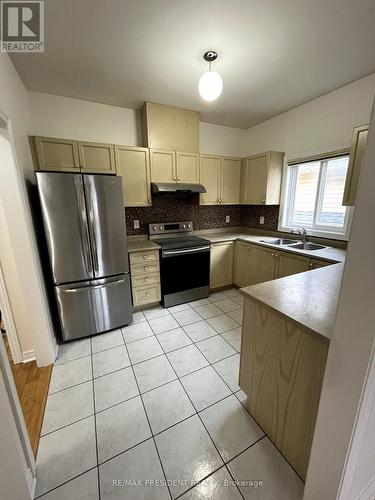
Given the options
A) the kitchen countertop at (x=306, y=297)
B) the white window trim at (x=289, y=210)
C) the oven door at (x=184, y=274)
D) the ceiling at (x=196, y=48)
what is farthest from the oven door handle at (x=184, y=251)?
the ceiling at (x=196, y=48)

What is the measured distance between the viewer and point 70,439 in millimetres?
1323

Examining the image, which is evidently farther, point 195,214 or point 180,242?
point 195,214

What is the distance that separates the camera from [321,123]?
257 cm

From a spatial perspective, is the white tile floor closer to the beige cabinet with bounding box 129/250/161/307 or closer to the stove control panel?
the beige cabinet with bounding box 129/250/161/307

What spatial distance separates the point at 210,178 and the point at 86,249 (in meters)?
2.08

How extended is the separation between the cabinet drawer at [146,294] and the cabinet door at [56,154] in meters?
1.63

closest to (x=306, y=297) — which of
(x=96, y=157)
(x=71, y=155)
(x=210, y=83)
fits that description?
(x=210, y=83)

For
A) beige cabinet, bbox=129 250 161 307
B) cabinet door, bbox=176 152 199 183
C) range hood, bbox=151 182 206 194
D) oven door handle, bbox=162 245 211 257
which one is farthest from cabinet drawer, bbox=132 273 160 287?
cabinet door, bbox=176 152 199 183

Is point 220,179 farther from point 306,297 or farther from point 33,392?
point 33,392

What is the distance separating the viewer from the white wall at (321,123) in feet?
7.24

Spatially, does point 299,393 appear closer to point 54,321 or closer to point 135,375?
point 135,375

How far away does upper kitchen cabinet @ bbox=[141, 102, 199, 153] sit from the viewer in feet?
8.97

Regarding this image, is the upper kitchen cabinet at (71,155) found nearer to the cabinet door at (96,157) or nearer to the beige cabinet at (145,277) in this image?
the cabinet door at (96,157)

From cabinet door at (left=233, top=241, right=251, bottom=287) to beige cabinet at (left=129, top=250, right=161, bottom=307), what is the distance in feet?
4.32
